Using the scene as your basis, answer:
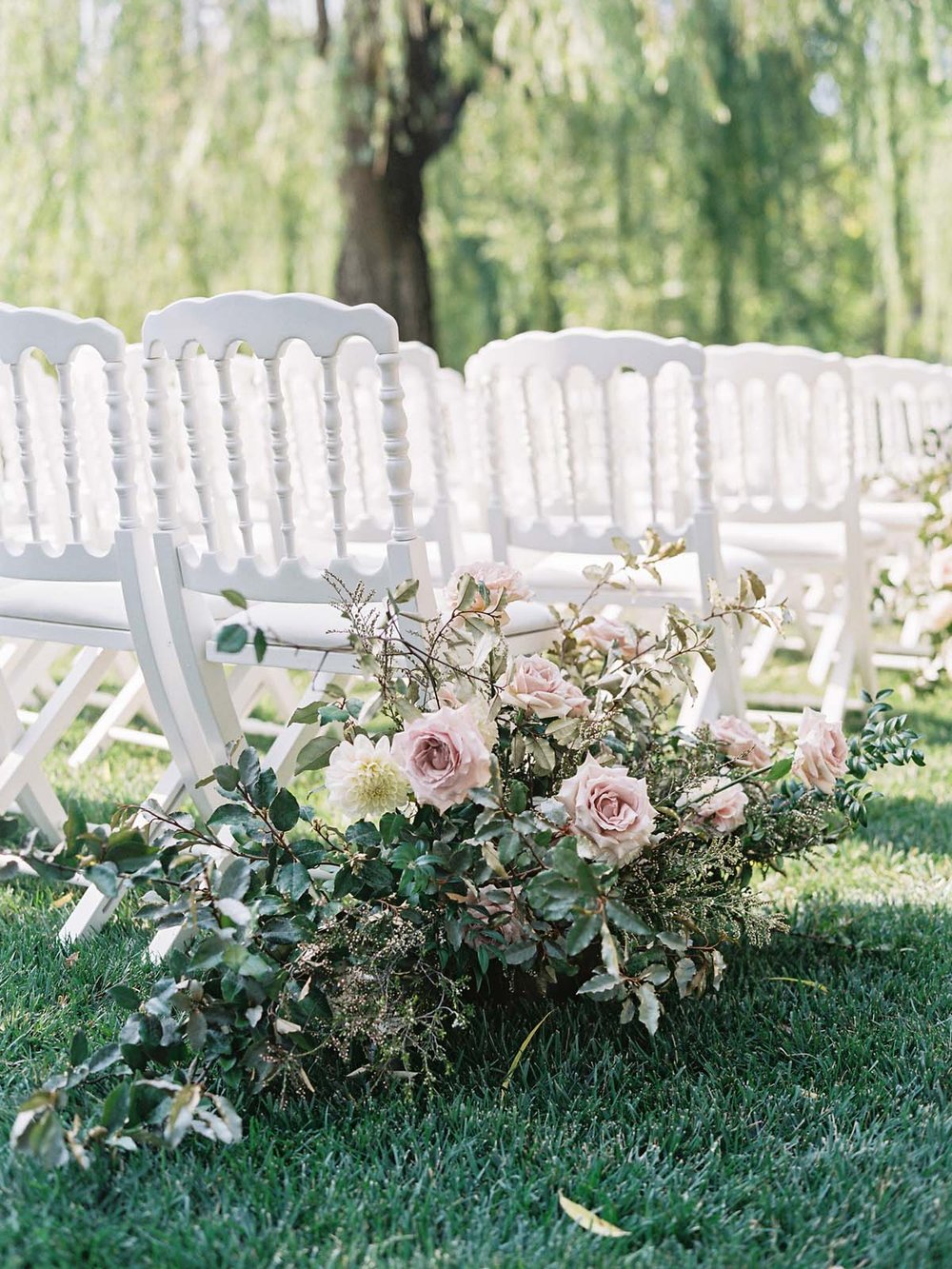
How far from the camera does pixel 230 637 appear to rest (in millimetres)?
2051

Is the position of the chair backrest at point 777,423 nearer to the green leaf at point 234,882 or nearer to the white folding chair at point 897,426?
the white folding chair at point 897,426

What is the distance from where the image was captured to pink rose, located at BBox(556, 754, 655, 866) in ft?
6.72

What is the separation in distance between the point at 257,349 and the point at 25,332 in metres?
0.52

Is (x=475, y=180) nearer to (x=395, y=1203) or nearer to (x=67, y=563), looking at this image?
(x=67, y=563)

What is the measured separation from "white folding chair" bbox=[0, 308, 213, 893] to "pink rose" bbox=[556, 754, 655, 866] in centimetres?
91

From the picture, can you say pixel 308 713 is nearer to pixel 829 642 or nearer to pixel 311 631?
pixel 311 631

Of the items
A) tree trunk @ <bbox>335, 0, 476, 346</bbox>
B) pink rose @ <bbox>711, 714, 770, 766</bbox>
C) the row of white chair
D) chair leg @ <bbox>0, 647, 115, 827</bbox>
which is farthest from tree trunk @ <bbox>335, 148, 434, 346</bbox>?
pink rose @ <bbox>711, 714, 770, 766</bbox>

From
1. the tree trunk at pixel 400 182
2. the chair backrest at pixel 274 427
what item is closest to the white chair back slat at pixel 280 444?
the chair backrest at pixel 274 427

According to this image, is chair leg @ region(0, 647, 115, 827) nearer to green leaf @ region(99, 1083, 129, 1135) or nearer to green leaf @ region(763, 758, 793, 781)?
green leaf @ region(99, 1083, 129, 1135)

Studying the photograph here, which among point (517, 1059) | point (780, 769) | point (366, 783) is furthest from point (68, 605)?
point (780, 769)

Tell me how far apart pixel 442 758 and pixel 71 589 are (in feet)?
4.01

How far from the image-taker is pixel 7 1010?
7.54ft

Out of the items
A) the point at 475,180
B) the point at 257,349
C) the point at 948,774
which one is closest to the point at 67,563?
the point at 257,349

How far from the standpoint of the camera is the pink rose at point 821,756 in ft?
7.69
